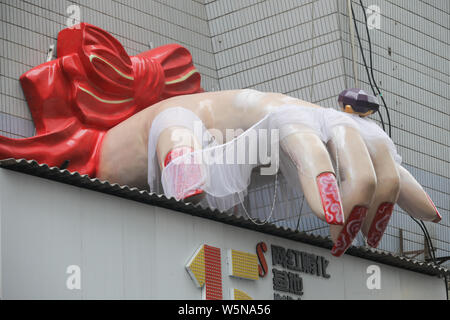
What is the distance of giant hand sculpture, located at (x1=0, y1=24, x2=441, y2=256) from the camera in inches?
631

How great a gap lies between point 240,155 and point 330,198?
158 centimetres

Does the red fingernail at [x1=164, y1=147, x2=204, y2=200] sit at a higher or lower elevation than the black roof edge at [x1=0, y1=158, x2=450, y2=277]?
higher

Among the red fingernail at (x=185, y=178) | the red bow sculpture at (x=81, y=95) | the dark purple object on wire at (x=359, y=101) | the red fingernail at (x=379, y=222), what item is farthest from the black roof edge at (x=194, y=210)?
the red bow sculpture at (x=81, y=95)

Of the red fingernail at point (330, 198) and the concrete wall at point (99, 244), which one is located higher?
the red fingernail at point (330, 198)

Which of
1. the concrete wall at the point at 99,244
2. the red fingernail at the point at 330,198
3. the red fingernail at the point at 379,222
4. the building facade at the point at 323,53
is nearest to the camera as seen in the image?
the concrete wall at the point at 99,244

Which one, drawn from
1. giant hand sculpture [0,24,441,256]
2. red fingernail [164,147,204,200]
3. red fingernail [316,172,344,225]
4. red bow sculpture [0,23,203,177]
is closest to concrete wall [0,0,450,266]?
red bow sculpture [0,23,203,177]

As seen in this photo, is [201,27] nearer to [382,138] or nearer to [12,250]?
[382,138]

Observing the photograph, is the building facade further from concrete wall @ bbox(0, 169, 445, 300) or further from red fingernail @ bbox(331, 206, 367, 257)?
concrete wall @ bbox(0, 169, 445, 300)

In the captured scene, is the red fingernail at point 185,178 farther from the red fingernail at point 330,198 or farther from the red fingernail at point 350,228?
the red fingernail at point 350,228

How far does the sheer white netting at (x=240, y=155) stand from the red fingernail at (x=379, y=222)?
0.74 metres

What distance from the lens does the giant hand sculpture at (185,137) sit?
16.0 meters

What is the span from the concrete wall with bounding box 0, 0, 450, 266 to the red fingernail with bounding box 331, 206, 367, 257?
2700mm

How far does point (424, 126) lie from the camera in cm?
2144

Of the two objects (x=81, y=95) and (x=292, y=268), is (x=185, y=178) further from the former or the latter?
(x=81, y=95)
